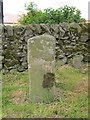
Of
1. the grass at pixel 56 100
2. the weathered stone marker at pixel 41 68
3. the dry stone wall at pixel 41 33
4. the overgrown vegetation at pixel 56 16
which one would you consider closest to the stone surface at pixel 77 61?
the dry stone wall at pixel 41 33

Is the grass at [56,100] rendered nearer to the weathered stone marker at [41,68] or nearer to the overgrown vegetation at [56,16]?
the weathered stone marker at [41,68]

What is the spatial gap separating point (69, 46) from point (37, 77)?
2312 millimetres

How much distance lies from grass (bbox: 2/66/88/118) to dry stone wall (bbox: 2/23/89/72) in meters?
0.45

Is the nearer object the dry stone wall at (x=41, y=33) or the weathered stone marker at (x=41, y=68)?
the weathered stone marker at (x=41, y=68)

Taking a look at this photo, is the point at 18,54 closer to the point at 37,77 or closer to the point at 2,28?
the point at 2,28

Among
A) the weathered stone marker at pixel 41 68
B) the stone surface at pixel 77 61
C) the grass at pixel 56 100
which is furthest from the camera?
the stone surface at pixel 77 61

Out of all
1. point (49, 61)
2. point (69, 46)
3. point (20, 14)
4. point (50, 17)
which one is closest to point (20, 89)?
point (49, 61)

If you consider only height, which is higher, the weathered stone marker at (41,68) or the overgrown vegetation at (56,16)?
the overgrown vegetation at (56,16)

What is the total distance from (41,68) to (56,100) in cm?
54

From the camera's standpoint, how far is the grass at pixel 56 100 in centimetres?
454

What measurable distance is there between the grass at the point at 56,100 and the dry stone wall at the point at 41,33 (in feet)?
1.46

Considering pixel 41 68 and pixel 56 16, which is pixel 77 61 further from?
pixel 41 68

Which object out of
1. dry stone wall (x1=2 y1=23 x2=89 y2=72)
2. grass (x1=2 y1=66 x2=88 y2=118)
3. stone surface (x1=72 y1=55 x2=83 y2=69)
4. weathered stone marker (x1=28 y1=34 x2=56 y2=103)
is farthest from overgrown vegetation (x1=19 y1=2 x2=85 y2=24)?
weathered stone marker (x1=28 y1=34 x2=56 y2=103)

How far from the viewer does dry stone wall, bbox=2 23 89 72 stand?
7.00 metres
